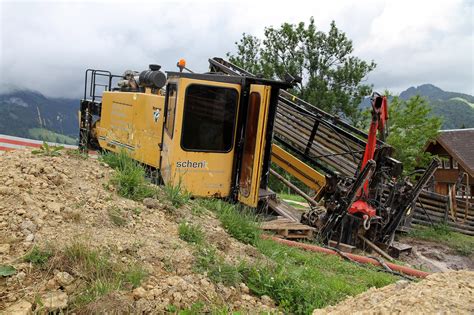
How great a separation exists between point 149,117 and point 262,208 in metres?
2.78

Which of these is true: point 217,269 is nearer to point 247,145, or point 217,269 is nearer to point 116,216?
point 116,216

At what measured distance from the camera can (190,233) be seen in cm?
500

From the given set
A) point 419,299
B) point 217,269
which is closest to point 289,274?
point 217,269

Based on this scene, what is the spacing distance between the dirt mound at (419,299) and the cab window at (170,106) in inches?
187

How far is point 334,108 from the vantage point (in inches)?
1201

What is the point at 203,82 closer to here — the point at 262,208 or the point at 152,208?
the point at 262,208

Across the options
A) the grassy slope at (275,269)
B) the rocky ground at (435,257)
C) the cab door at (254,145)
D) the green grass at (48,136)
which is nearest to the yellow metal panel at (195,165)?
the cab door at (254,145)

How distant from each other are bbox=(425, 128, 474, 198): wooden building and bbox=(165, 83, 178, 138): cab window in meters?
27.9

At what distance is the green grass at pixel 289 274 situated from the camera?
4.31 metres

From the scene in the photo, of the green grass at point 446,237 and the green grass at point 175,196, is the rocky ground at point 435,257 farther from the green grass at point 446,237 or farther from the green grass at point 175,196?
the green grass at point 175,196

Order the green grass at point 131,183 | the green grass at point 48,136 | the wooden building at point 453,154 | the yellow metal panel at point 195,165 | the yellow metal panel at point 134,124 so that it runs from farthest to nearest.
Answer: the wooden building at point 453,154
the yellow metal panel at point 134,124
the yellow metal panel at point 195,165
the green grass at point 48,136
the green grass at point 131,183

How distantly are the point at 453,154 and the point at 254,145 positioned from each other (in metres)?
29.1

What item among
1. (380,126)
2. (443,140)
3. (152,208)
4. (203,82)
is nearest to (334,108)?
(443,140)

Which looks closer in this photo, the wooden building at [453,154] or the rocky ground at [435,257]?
the rocky ground at [435,257]
